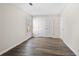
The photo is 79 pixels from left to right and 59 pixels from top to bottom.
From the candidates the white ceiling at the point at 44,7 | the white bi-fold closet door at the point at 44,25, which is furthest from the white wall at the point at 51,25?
the white ceiling at the point at 44,7

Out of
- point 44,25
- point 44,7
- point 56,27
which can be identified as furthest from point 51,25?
point 44,7

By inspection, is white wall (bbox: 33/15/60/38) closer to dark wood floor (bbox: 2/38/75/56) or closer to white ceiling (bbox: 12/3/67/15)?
white ceiling (bbox: 12/3/67/15)

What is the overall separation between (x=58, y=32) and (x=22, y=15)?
3.18m

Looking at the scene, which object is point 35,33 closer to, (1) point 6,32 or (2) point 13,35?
(2) point 13,35

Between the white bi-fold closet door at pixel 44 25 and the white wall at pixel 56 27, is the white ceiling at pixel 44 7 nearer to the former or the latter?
the white bi-fold closet door at pixel 44 25

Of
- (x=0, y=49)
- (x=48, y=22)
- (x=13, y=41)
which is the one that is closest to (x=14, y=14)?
(x=13, y=41)

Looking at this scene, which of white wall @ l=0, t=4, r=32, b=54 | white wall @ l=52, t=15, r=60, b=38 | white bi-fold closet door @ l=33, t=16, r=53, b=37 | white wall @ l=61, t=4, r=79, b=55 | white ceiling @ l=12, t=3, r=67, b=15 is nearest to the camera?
white wall @ l=61, t=4, r=79, b=55

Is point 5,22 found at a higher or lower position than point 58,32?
higher

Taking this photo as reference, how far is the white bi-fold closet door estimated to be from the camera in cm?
656

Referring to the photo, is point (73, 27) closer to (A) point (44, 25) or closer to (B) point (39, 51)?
(B) point (39, 51)

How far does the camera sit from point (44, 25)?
22.6 feet

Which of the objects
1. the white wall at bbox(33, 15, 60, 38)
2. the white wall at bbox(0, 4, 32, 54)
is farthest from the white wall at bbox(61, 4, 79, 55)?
the white wall at bbox(33, 15, 60, 38)

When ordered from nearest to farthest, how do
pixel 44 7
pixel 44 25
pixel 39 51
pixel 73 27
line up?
1. pixel 73 27
2. pixel 39 51
3. pixel 44 7
4. pixel 44 25

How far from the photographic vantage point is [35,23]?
666cm
